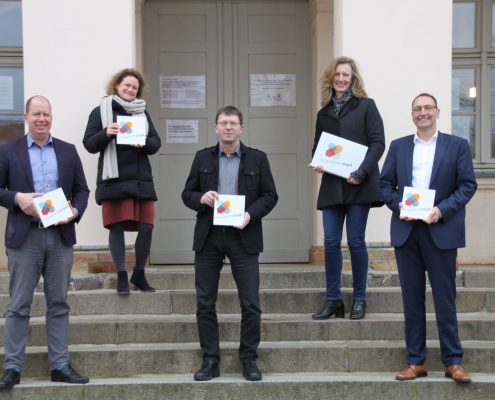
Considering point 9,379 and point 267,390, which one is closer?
point 9,379

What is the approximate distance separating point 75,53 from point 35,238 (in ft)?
7.78

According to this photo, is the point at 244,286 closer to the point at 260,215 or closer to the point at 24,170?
the point at 260,215

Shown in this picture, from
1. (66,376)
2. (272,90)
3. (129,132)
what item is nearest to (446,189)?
(129,132)

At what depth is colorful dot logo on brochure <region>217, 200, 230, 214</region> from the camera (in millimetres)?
6043

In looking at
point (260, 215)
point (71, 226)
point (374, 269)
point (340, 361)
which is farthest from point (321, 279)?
point (71, 226)

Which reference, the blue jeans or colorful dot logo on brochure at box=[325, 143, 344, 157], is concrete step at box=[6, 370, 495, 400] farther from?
colorful dot logo on brochure at box=[325, 143, 344, 157]

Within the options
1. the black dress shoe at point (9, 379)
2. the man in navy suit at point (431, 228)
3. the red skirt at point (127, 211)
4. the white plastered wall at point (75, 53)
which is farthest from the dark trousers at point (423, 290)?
the white plastered wall at point (75, 53)

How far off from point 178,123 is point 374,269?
9.36 feet

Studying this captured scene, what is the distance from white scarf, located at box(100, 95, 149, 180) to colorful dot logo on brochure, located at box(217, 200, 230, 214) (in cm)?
128

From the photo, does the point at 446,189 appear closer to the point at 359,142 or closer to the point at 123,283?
the point at 359,142

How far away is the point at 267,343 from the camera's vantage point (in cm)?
675

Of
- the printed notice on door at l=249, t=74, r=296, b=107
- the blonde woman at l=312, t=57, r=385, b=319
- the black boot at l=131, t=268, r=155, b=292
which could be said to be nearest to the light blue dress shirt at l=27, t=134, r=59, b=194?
the black boot at l=131, t=268, r=155, b=292

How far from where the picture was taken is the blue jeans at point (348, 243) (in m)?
6.78

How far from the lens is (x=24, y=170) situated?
600 centimetres
